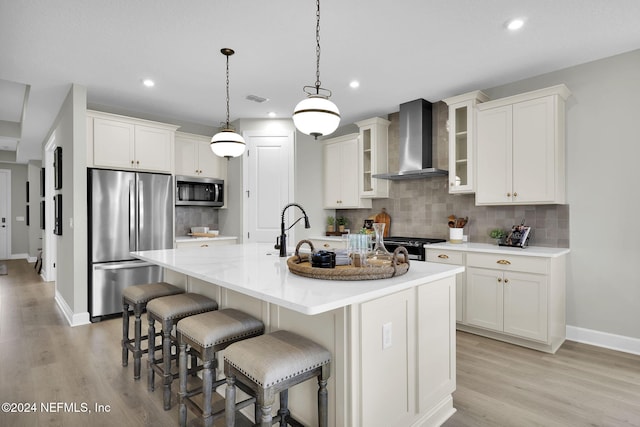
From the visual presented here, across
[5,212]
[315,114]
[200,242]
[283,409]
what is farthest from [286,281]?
[5,212]

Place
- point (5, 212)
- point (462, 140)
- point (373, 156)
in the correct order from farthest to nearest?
1. point (5, 212)
2. point (373, 156)
3. point (462, 140)

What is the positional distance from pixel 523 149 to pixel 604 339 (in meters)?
1.89

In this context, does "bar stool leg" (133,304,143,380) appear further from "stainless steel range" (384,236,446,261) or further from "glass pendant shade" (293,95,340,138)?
"stainless steel range" (384,236,446,261)

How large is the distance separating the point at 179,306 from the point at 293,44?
228 centimetres

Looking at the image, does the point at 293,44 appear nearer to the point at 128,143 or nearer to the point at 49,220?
the point at 128,143

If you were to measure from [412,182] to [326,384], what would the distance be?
355cm

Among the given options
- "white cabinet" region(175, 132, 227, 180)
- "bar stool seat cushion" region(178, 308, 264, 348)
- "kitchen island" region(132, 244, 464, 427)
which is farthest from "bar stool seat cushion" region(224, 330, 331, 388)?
"white cabinet" region(175, 132, 227, 180)

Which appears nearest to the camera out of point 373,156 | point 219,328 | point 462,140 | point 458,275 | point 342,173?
point 219,328

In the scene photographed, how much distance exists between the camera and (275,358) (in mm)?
1467

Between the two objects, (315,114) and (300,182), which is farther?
(300,182)

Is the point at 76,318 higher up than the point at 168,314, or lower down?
lower down

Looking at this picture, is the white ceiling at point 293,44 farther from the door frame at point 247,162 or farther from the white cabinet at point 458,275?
the white cabinet at point 458,275

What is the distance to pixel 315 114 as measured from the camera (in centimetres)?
209

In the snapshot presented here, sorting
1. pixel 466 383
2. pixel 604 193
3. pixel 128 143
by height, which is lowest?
pixel 466 383
